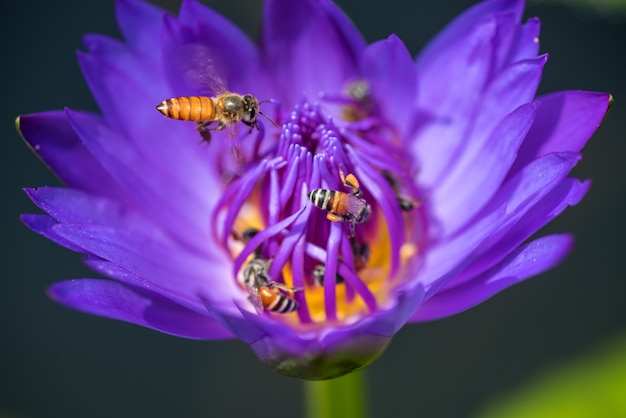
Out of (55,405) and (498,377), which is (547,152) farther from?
(55,405)

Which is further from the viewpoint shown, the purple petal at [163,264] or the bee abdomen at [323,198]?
the bee abdomen at [323,198]

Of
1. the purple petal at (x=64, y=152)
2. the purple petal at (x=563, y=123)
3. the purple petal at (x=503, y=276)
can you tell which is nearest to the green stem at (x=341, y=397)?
the purple petal at (x=503, y=276)

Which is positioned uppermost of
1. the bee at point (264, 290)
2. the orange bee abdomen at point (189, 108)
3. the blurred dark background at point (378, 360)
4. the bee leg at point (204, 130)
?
the orange bee abdomen at point (189, 108)

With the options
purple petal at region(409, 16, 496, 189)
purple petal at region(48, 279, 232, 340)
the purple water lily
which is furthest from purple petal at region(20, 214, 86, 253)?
purple petal at region(409, 16, 496, 189)

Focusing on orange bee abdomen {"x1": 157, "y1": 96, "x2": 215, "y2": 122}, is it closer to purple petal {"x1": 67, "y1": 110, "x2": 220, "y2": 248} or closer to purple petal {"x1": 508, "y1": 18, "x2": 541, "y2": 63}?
purple petal {"x1": 67, "y1": 110, "x2": 220, "y2": 248}

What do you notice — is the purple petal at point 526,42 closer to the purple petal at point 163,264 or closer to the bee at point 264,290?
the bee at point 264,290

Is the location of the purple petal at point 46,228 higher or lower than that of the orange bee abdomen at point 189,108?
lower

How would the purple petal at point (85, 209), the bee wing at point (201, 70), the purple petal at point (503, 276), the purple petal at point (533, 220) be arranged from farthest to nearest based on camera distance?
1. the bee wing at point (201, 70)
2. the purple petal at point (85, 209)
3. the purple petal at point (533, 220)
4. the purple petal at point (503, 276)
